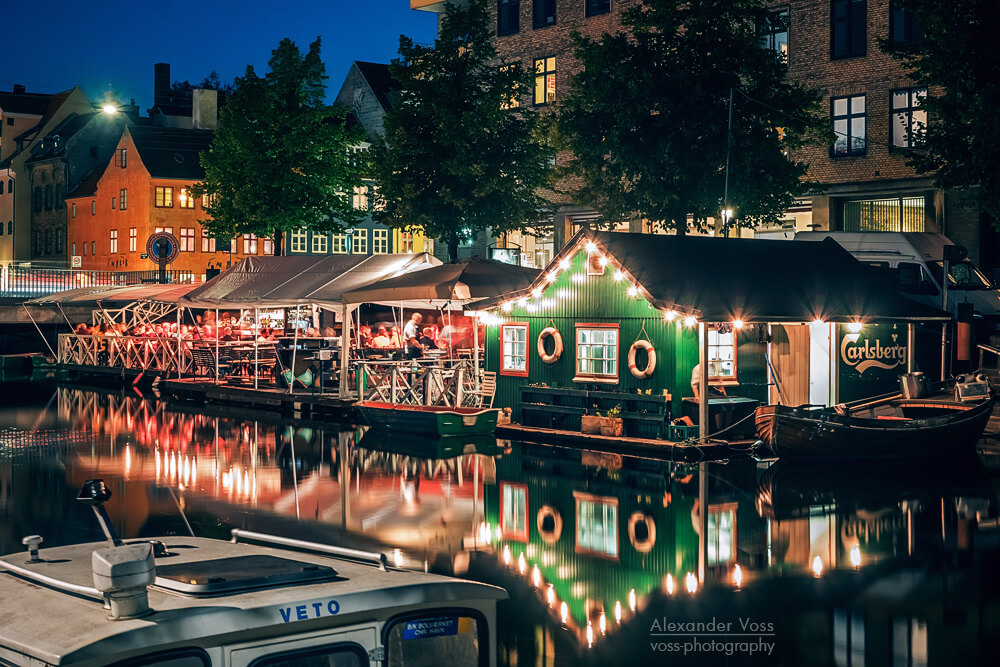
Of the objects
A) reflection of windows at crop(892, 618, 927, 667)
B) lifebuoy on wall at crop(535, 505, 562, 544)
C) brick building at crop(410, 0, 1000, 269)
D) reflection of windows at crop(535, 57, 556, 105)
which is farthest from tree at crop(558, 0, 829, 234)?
reflection of windows at crop(892, 618, 927, 667)

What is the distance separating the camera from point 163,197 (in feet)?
231

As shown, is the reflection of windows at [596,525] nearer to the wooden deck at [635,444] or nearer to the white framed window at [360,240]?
the wooden deck at [635,444]

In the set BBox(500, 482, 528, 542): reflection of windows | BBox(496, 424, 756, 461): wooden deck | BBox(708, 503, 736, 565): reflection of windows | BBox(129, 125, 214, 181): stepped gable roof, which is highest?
BBox(129, 125, 214, 181): stepped gable roof

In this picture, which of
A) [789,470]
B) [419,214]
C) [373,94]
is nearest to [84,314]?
[419,214]

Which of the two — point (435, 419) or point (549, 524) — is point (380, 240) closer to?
point (435, 419)

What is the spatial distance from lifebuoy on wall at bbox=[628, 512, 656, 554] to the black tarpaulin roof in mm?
7852

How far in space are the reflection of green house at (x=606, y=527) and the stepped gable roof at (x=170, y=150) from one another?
5422cm

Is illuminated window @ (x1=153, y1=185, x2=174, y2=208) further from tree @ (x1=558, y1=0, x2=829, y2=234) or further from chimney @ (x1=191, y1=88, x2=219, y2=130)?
tree @ (x1=558, y1=0, x2=829, y2=234)

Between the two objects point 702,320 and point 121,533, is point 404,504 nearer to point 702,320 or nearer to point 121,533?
point 121,533

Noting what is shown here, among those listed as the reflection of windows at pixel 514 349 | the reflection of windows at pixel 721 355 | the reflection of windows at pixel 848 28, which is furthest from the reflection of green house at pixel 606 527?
the reflection of windows at pixel 848 28

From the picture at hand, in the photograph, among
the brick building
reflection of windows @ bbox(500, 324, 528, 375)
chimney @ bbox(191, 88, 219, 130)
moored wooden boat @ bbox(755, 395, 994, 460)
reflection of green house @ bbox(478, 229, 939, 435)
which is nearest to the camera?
moored wooden boat @ bbox(755, 395, 994, 460)

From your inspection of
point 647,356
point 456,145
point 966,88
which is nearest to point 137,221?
point 456,145

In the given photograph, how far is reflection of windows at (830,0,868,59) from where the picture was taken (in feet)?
138

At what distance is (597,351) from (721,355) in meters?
2.63
